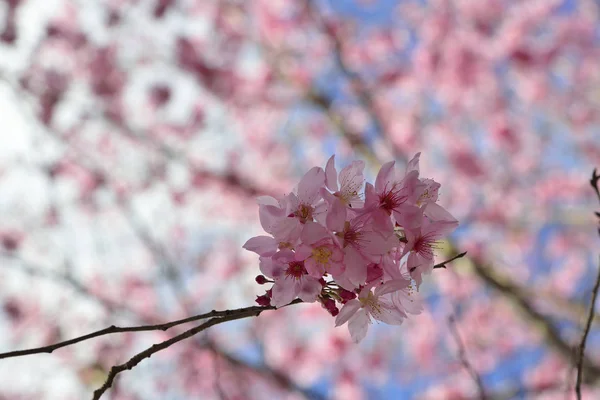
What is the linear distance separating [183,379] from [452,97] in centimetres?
722

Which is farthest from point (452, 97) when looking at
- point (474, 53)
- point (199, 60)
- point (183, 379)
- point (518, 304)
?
point (183, 379)

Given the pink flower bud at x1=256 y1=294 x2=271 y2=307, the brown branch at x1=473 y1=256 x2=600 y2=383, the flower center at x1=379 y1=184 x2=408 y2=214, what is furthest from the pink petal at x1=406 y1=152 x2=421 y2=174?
the brown branch at x1=473 y1=256 x2=600 y2=383

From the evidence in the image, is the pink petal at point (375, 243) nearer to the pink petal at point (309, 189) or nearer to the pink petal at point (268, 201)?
the pink petal at point (309, 189)

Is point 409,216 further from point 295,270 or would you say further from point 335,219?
point 295,270

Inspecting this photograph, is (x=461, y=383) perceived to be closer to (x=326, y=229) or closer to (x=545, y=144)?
(x=545, y=144)

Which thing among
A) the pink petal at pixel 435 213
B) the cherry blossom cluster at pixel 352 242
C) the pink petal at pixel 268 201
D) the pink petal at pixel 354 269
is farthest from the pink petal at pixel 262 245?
the pink petal at pixel 435 213

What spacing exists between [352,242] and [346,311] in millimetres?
216

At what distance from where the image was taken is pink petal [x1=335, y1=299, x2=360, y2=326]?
148cm

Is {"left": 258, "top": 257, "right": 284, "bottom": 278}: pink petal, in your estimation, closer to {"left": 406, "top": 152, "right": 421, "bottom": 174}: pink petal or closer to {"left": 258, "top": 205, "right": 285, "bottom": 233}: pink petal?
{"left": 258, "top": 205, "right": 285, "bottom": 233}: pink petal

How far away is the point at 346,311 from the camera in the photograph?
1.48 meters

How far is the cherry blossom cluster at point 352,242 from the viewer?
138 cm

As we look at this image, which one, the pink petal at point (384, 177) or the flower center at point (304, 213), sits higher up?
the pink petal at point (384, 177)

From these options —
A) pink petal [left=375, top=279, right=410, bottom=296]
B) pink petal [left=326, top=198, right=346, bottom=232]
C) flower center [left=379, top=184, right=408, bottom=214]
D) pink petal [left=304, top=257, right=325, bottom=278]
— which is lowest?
pink petal [left=375, top=279, right=410, bottom=296]

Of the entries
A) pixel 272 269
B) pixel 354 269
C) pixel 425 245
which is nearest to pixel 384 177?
pixel 425 245
